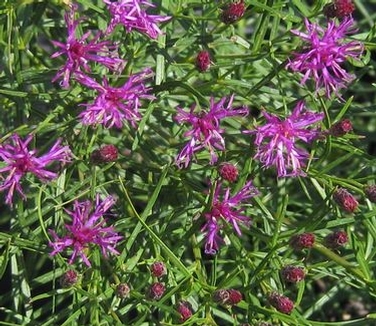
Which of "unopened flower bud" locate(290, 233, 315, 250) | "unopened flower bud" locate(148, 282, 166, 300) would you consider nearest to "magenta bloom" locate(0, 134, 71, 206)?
"unopened flower bud" locate(148, 282, 166, 300)

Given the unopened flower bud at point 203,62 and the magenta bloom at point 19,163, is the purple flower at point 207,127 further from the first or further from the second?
the magenta bloom at point 19,163

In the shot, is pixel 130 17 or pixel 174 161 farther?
pixel 174 161

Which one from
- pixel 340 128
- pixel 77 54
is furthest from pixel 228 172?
Answer: pixel 77 54

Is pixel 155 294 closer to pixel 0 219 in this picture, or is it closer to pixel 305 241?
pixel 305 241

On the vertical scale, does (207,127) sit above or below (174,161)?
above

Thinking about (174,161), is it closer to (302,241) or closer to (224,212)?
(224,212)

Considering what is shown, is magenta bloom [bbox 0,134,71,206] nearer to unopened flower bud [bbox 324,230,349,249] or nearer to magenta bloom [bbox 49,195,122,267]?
magenta bloom [bbox 49,195,122,267]

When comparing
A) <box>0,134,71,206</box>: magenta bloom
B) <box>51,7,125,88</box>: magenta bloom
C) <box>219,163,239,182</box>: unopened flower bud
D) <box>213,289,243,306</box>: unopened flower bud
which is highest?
<box>51,7,125,88</box>: magenta bloom
